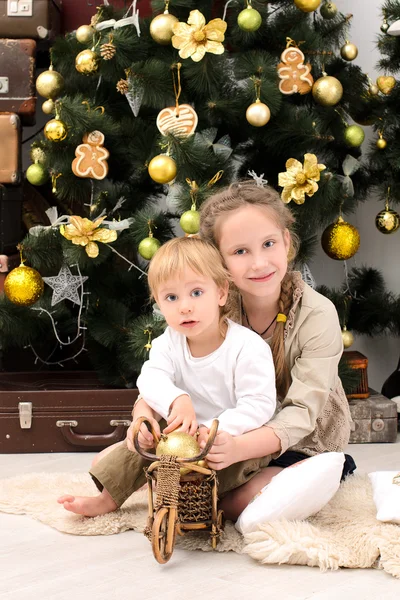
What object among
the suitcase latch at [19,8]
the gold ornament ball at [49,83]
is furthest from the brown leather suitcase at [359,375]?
the suitcase latch at [19,8]

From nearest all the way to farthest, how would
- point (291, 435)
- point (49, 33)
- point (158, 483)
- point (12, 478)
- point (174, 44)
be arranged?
1. point (158, 483)
2. point (291, 435)
3. point (12, 478)
4. point (174, 44)
5. point (49, 33)

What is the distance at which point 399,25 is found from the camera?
6.71 feet

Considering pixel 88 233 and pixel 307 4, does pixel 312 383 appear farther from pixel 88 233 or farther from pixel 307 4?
pixel 307 4

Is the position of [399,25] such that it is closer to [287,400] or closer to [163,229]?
[163,229]

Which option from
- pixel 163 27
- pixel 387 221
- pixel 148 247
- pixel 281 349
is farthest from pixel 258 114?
pixel 281 349

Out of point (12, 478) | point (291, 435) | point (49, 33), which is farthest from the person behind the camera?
point (49, 33)

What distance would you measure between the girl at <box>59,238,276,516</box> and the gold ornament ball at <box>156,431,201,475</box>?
0.02 metres

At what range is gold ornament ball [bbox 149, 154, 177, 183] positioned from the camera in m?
1.84

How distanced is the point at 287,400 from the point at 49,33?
52.1 inches

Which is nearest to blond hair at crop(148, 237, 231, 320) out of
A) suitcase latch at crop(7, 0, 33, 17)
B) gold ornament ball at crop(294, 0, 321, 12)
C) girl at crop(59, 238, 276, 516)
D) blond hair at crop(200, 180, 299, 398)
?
girl at crop(59, 238, 276, 516)

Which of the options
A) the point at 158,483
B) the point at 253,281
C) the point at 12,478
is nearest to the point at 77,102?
the point at 253,281

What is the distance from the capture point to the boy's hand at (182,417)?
1.29 m

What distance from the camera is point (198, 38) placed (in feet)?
6.04

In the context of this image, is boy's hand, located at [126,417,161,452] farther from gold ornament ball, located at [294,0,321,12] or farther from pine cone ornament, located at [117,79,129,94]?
gold ornament ball, located at [294,0,321,12]
